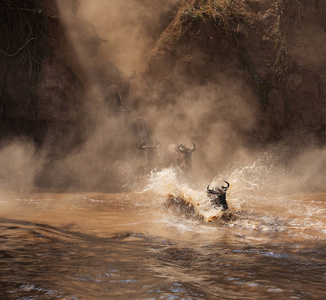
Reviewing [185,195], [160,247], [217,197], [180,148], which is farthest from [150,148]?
[160,247]

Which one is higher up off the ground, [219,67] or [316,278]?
[219,67]

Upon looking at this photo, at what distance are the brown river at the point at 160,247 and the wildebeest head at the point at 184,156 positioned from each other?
1285 millimetres

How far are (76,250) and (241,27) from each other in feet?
22.2

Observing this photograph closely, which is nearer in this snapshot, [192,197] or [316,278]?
[316,278]

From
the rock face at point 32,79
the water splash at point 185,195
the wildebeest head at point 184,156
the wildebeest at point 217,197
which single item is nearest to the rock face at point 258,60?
the wildebeest head at point 184,156

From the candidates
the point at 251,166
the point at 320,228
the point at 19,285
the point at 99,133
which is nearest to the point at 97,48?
the point at 99,133

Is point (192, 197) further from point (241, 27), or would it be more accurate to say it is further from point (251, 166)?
point (241, 27)

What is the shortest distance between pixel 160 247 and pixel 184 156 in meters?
4.30

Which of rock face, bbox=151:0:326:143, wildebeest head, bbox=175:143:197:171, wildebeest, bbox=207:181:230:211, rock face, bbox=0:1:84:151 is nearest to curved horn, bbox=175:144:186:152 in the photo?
wildebeest head, bbox=175:143:197:171

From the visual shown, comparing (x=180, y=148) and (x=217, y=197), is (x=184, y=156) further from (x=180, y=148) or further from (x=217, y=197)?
(x=217, y=197)

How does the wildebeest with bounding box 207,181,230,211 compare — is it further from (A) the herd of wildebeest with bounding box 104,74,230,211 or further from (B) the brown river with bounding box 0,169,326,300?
(A) the herd of wildebeest with bounding box 104,74,230,211

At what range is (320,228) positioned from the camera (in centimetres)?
480

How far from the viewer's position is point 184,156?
321 inches

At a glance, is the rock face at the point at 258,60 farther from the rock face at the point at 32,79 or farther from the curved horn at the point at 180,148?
the rock face at the point at 32,79
